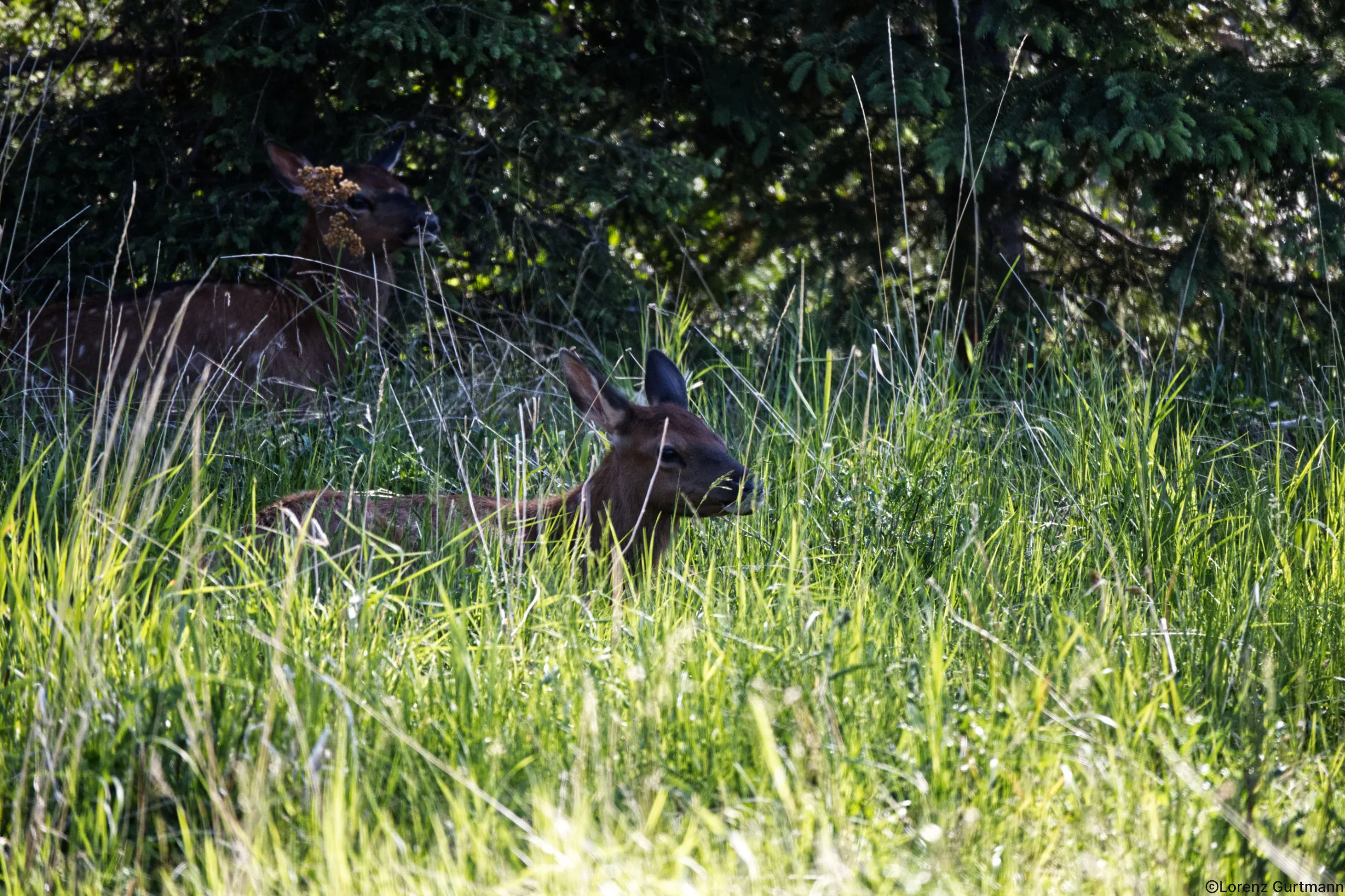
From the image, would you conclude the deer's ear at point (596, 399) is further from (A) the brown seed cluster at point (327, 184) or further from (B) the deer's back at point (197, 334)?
(B) the deer's back at point (197, 334)

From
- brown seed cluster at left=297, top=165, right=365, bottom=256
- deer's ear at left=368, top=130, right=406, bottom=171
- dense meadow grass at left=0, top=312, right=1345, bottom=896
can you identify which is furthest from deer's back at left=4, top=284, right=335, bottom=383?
dense meadow grass at left=0, top=312, right=1345, bottom=896

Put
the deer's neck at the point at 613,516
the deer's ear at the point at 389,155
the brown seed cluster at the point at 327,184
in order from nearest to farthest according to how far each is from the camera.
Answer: the deer's neck at the point at 613,516, the brown seed cluster at the point at 327,184, the deer's ear at the point at 389,155

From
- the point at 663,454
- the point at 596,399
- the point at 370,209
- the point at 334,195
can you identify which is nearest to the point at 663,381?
the point at 596,399

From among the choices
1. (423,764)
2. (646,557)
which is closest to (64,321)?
(646,557)

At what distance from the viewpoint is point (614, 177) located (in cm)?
668

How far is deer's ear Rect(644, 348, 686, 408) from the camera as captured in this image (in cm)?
498

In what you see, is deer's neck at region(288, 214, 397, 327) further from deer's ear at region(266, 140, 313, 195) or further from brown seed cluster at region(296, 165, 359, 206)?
brown seed cluster at region(296, 165, 359, 206)

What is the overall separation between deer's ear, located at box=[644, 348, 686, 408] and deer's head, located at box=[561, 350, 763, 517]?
4 centimetres

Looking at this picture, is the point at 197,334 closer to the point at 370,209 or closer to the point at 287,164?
the point at 287,164

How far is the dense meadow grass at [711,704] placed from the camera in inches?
88.7

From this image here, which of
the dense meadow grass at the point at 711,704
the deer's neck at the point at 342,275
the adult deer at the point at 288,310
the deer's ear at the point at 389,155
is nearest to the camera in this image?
the dense meadow grass at the point at 711,704

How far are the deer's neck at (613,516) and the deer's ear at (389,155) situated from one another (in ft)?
9.14

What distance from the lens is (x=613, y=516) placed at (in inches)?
187

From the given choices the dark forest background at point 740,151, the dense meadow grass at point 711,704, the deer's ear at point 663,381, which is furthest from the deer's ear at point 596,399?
the dark forest background at point 740,151
